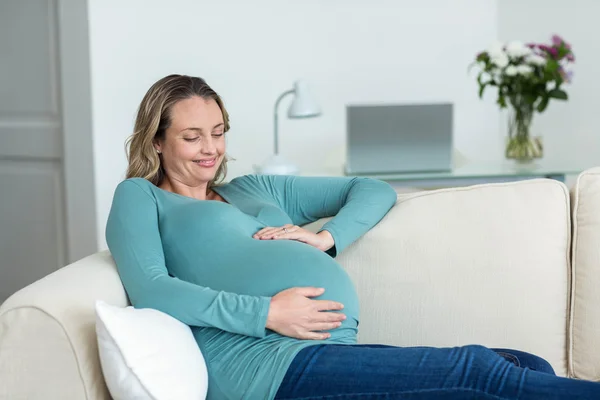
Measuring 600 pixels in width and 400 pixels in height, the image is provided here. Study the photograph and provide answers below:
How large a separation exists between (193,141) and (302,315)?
1.73 feet

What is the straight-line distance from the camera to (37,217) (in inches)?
154

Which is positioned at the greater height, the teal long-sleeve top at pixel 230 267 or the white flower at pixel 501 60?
the white flower at pixel 501 60

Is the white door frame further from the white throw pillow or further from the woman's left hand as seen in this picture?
the white throw pillow

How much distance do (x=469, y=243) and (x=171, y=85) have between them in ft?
2.51

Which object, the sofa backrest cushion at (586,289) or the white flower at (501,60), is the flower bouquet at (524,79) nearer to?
the white flower at (501,60)

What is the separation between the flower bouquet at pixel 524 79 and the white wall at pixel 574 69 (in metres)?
0.69

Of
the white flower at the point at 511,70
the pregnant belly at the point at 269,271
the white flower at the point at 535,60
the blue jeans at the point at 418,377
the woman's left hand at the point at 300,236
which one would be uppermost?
the white flower at the point at 535,60

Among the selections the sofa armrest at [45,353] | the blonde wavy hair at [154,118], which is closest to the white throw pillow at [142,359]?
the sofa armrest at [45,353]

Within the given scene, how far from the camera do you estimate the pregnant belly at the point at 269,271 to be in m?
1.83

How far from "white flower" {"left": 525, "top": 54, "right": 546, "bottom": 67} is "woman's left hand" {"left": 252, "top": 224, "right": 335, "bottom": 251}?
6.10 feet

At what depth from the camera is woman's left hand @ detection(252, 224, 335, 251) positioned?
1968 mm

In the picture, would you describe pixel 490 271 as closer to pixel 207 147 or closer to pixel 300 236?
pixel 300 236

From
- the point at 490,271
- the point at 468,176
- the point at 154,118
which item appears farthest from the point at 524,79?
the point at 154,118

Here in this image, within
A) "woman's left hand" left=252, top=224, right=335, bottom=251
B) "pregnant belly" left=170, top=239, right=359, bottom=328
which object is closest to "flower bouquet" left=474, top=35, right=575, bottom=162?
"woman's left hand" left=252, top=224, right=335, bottom=251
